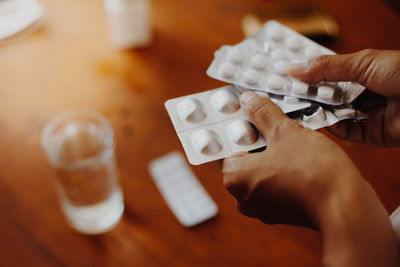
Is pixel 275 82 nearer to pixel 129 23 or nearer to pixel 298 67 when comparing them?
pixel 298 67

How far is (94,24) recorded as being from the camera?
0.90m

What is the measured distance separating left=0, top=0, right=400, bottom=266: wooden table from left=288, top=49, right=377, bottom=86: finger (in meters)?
0.22

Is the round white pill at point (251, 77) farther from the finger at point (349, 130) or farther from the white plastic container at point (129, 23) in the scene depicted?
the white plastic container at point (129, 23)

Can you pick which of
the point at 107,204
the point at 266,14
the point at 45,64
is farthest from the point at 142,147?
the point at 266,14

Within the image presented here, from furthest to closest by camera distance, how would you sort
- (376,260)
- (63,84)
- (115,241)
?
1. (63,84)
2. (115,241)
3. (376,260)

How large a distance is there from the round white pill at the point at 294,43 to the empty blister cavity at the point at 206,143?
19 cm

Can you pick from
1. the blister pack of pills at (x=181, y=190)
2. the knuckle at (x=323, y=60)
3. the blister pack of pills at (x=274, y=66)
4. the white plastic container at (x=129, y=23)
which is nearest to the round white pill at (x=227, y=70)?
the blister pack of pills at (x=274, y=66)

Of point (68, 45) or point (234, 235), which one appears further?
point (68, 45)

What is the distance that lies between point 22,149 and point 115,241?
0.23 m

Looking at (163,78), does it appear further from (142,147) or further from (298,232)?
(298,232)

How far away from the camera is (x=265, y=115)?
1.59ft

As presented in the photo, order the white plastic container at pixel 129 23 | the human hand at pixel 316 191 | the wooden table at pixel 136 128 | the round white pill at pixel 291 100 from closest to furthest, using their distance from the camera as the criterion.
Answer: the human hand at pixel 316 191 → the round white pill at pixel 291 100 → the wooden table at pixel 136 128 → the white plastic container at pixel 129 23

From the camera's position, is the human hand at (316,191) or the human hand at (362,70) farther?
the human hand at (362,70)

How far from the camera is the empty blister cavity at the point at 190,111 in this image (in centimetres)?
50
